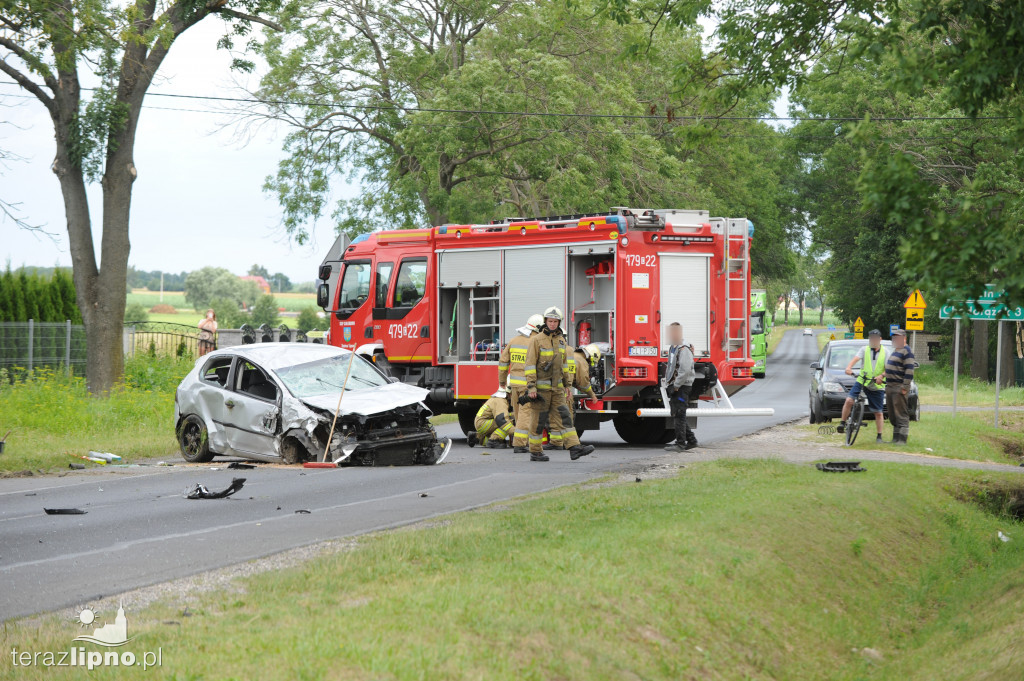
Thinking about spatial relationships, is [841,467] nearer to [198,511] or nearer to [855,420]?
[855,420]

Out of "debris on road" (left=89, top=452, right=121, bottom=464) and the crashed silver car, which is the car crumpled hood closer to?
the crashed silver car

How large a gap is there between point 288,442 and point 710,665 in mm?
8268

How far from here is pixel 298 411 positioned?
42.6 feet

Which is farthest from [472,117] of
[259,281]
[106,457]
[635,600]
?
[259,281]

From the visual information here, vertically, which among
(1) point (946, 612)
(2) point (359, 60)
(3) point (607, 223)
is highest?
(2) point (359, 60)

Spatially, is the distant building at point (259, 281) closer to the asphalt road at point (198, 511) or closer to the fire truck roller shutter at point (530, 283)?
the fire truck roller shutter at point (530, 283)

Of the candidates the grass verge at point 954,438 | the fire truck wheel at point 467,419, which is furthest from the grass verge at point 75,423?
the grass verge at point 954,438

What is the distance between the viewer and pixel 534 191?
32594 mm

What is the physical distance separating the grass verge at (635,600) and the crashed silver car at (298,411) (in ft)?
10.9

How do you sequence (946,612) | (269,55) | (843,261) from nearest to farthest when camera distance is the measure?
(946,612)
(269,55)
(843,261)

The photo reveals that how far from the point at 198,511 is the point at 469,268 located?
8228 mm

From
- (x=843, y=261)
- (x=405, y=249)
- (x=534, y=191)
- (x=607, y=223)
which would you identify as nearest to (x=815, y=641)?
(x=607, y=223)

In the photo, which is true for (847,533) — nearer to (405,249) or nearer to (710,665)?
(710,665)

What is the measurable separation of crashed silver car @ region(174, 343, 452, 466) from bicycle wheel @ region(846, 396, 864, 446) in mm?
6475
